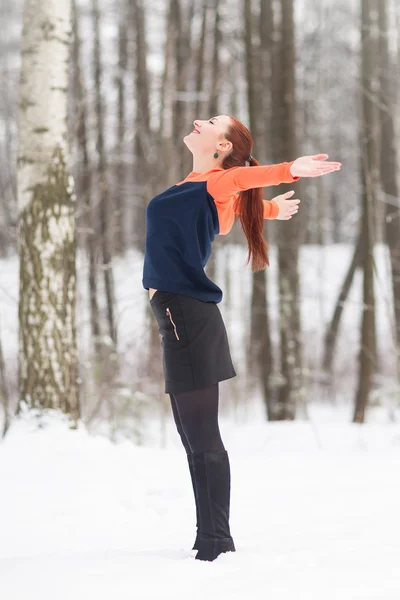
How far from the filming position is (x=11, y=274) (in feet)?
55.6

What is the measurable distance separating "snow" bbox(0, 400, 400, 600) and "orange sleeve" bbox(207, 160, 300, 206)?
4.92 feet

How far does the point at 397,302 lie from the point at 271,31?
14.3 ft

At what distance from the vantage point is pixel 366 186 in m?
8.34

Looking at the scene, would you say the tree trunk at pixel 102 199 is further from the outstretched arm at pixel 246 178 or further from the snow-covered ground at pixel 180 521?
the outstretched arm at pixel 246 178

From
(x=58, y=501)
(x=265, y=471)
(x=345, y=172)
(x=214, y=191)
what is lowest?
(x=265, y=471)

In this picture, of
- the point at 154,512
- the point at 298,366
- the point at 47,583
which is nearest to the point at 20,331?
the point at 154,512

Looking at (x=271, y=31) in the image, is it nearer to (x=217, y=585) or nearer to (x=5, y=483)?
(x=5, y=483)

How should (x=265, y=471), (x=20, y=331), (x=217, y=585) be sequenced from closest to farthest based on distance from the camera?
(x=217, y=585)
(x=20, y=331)
(x=265, y=471)

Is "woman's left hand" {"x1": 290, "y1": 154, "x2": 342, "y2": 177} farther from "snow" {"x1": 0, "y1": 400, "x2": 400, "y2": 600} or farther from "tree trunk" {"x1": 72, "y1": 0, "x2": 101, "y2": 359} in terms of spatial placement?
"tree trunk" {"x1": 72, "y1": 0, "x2": 101, "y2": 359}

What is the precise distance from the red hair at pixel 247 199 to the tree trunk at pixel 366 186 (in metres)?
5.17

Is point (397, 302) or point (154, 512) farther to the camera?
point (397, 302)

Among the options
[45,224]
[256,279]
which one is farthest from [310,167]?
[256,279]

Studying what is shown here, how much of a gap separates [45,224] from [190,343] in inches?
94.7

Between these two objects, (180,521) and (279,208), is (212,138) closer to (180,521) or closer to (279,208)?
(279,208)
